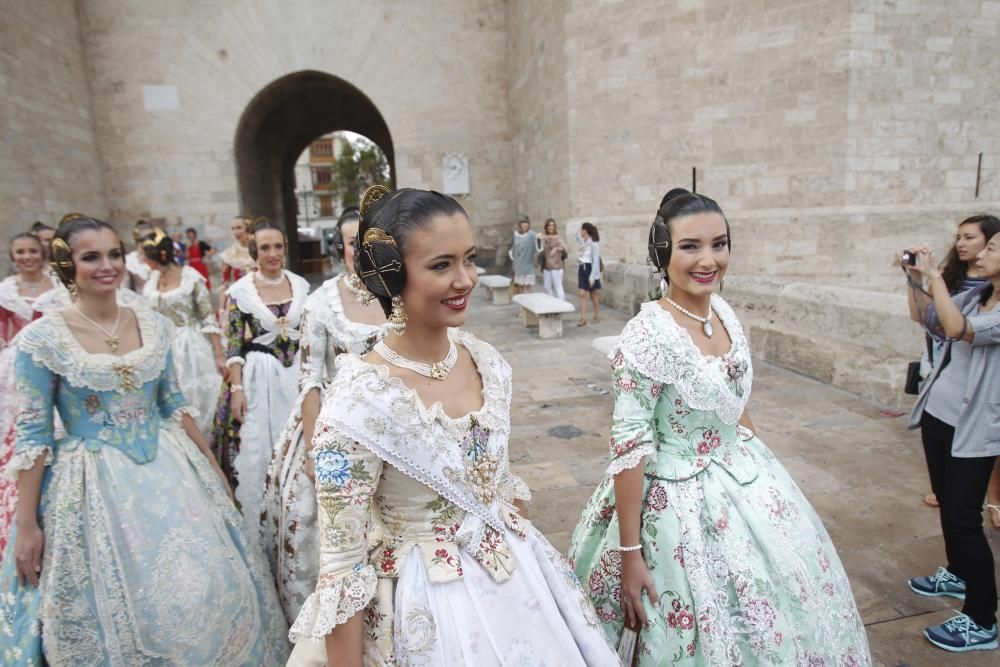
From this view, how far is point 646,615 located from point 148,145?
1568cm

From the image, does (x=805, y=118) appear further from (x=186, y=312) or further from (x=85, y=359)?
(x=85, y=359)

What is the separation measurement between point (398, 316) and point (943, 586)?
284 centimetres

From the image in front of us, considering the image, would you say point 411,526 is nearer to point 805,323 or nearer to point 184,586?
point 184,586

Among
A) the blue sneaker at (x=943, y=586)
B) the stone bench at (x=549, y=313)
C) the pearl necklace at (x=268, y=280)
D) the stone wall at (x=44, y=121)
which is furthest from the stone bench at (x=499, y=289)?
the blue sneaker at (x=943, y=586)

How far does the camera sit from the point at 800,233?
10.2 meters

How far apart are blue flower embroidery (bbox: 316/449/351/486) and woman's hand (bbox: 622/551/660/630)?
97 centimetres

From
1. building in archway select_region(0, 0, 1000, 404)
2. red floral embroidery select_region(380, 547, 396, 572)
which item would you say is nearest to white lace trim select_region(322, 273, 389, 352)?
red floral embroidery select_region(380, 547, 396, 572)

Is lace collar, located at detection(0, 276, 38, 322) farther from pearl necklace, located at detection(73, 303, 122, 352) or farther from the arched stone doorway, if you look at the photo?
the arched stone doorway

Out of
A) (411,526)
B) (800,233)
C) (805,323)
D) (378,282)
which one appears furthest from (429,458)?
(800,233)

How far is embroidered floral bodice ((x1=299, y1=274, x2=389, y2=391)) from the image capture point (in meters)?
2.70

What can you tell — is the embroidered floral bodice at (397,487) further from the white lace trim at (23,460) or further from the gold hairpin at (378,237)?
the white lace trim at (23,460)

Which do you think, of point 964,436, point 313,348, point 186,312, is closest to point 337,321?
point 313,348

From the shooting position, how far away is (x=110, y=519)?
7.23 feet

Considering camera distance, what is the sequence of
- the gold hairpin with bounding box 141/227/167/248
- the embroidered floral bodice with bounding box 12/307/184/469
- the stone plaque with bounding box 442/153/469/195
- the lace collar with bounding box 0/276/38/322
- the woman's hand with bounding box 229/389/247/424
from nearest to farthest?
the embroidered floral bodice with bounding box 12/307/184/469, the woman's hand with bounding box 229/389/247/424, the lace collar with bounding box 0/276/38/322, the gold hairpin with bounding box 141/227/167/248, the stone plaque with bounding box 442/153/469/195
